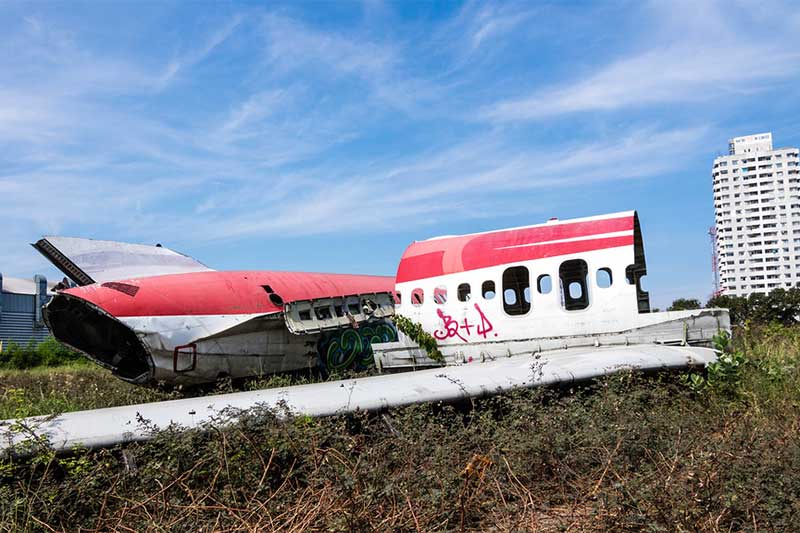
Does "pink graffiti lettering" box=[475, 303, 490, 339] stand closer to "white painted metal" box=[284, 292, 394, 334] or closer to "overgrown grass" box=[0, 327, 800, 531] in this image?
"white painted metal" box=[284, 292, 394, 334]

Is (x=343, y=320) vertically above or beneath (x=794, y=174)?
beneath

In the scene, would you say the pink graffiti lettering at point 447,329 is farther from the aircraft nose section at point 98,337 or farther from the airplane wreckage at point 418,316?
the aircraft nose section at point 98,337

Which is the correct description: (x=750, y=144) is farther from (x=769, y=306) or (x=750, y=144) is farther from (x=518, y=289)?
(x=518, y=289)

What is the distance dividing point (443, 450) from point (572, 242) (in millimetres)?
7692

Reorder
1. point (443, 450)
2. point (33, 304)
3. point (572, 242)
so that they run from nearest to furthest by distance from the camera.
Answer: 1. point (443, 450)
2. point (572, 242)
3. point (33, 304)

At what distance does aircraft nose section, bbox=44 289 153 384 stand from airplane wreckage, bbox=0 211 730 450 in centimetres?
3

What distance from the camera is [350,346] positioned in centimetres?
1764

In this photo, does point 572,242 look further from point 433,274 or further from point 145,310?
point 145,310

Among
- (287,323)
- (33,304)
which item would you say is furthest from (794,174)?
(287,323)

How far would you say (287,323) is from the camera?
15.9 meters

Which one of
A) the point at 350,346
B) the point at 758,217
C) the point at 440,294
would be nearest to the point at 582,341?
the point at 440,294

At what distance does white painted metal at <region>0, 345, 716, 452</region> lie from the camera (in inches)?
273

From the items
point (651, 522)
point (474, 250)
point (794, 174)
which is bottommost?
point (651, 522)

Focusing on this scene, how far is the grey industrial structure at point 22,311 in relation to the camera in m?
43.5
